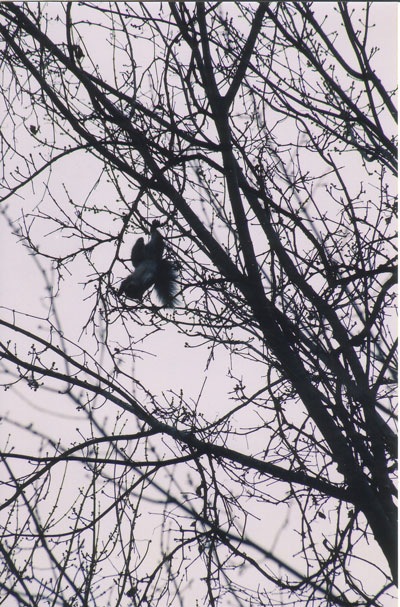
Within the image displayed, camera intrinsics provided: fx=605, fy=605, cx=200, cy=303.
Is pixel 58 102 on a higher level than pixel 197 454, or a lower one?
higher

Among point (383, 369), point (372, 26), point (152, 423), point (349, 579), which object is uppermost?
point (372, 26)

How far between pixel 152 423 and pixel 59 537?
78 centimetres

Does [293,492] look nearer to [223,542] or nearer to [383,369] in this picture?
[223,542]

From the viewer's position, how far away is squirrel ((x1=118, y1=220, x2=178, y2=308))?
341cm

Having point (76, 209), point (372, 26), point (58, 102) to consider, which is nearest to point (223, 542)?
point (76, 209)

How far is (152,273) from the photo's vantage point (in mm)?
3514

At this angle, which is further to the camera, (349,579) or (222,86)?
(222,86)

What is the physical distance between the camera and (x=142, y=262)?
3518mm

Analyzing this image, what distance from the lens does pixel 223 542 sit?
10.8 feet

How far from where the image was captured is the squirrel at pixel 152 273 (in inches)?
134

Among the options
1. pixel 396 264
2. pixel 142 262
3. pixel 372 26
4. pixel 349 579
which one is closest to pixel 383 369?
pixel 396 264

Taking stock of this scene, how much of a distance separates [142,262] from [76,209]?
708mm

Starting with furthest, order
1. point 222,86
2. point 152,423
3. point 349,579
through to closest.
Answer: point 222,86 → point 152,423 → point 349,579

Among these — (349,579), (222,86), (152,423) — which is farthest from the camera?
(222,86)
